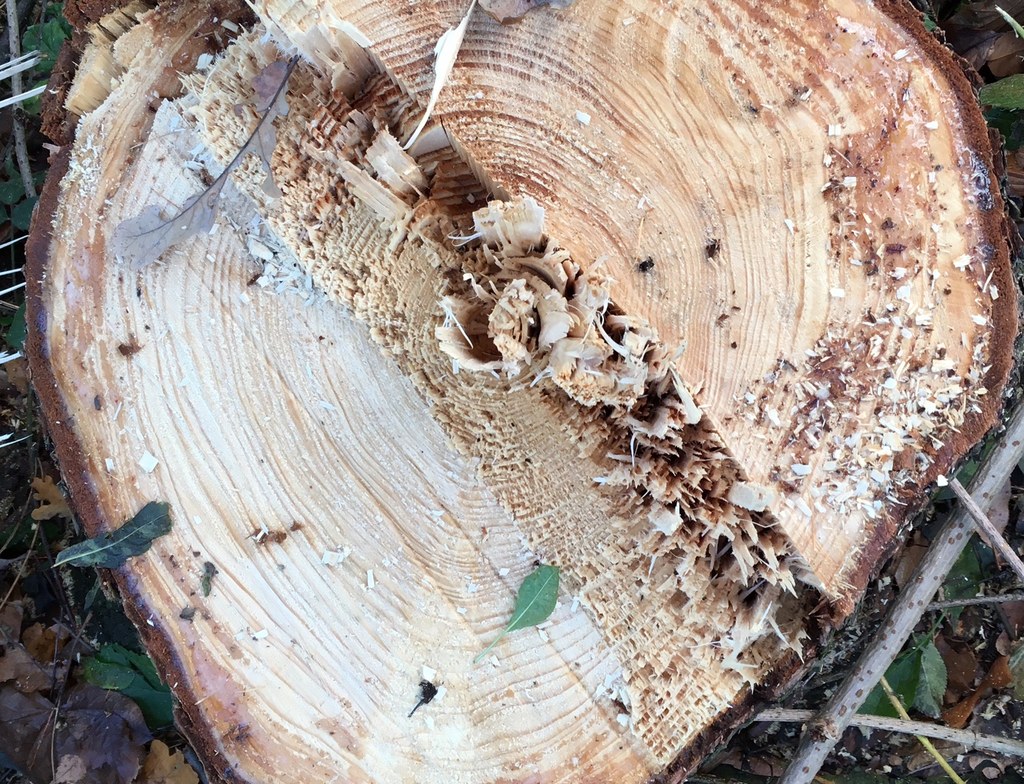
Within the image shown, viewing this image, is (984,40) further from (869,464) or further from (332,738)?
(332,738)

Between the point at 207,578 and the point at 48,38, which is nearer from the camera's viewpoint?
the point at 207,578

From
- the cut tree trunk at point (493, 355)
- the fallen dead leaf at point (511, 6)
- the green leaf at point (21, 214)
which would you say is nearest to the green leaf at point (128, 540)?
the cut tree trunk at point (493, 355)

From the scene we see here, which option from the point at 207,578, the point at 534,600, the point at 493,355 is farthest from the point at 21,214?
the point at 534,600

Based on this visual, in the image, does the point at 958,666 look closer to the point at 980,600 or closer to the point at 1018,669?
the point at 1018,669

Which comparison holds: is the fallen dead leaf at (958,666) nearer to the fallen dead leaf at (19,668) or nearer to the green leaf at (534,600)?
the green leaf at (534,600)

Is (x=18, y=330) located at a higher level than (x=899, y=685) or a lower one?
higher
